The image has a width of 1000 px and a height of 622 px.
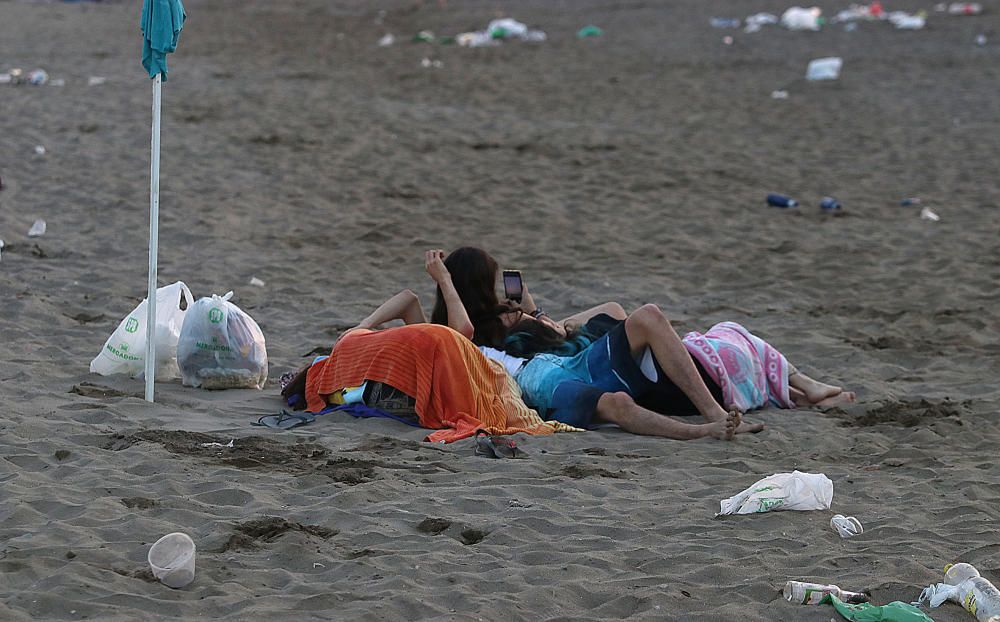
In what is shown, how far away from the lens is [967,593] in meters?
3.47

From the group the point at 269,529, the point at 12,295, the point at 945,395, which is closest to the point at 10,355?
the point at 12,295

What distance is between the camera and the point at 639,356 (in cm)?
546

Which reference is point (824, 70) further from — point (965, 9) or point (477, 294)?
point (477, 294)

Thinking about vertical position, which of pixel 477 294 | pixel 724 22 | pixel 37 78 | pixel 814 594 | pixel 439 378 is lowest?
pixel 814 594

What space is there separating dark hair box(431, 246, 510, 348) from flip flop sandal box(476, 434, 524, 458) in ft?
3.18

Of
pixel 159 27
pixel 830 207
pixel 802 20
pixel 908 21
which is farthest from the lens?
pixel 802 20

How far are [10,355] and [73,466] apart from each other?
177cm

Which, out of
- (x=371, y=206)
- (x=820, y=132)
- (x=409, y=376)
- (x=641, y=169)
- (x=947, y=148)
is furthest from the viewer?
(x=820, y=132)

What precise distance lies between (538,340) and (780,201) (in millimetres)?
5128

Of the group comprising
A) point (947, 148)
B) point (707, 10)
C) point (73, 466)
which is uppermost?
point (707, 10)

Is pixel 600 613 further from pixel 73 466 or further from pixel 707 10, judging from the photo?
pixel 707 10

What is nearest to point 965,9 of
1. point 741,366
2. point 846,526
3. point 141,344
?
point 741,366

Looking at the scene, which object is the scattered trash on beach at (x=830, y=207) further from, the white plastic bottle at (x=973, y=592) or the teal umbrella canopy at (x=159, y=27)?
the white plastic bottle at (x=973, y=592)

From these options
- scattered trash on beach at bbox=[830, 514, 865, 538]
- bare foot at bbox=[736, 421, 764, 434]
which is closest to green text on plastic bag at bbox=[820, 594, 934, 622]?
scattered trash on beach at bbox=[830, 514, 865, 538]
